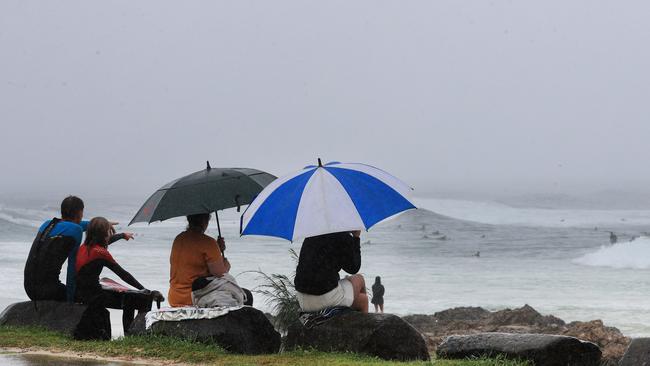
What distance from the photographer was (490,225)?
73000 millimetres

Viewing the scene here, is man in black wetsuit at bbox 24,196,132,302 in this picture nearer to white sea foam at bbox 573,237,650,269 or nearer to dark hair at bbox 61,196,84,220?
dark hair at bbox 61,196,84,220

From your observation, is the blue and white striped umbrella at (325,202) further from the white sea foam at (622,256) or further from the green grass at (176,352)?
the white sea foam at (622,256)

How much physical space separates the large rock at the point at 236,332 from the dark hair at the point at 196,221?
0.84 m

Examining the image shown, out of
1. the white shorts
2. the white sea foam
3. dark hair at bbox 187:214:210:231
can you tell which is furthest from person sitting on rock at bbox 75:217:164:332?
the white sea foam

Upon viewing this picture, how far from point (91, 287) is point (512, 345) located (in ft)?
13.5

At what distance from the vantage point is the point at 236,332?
878 cm

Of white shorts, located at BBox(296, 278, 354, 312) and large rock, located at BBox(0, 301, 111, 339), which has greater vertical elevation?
white shorts, located at BBox(296, 278, 354, 312)

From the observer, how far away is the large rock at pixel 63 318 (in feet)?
31.4

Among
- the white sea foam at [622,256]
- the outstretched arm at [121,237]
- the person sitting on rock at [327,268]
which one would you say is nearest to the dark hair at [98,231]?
the outstretched arm at [121,237]

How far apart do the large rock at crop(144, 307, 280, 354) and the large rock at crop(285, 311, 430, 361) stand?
17.3 inches

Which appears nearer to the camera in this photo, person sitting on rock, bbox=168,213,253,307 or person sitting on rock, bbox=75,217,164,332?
person sitting on rock, bbox=168,213,253,307

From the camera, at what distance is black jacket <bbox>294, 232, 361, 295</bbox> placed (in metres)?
8.37

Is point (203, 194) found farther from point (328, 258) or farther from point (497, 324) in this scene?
point (497, 324)

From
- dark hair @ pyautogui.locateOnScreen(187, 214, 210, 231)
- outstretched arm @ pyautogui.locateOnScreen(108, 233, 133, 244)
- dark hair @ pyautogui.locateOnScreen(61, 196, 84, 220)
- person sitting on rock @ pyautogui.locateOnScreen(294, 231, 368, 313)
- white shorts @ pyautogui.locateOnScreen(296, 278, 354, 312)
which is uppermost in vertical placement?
dark hair @ pyautogui.locateOnScreen(61, 196, 84, 220)
